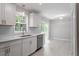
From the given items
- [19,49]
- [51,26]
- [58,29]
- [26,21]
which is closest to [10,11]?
[19,49]

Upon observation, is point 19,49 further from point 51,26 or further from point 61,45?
point 61,45

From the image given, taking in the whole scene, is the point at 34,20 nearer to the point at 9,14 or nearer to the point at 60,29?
the point at 60,29

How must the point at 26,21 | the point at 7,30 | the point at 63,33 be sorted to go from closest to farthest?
the point at 7,30 < the point at 26,21 < the point at 63,33

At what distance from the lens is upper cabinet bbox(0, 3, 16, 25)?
221 cm

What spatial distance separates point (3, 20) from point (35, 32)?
7.43 feet

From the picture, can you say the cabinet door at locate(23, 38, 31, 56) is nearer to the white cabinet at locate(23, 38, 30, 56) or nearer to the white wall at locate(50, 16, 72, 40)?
the white cabinet at locate(23, 38, 30, 56)

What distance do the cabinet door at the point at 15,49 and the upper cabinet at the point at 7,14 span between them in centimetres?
59

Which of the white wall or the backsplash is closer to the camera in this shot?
the backsplash

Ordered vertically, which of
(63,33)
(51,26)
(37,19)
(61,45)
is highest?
(37,19)

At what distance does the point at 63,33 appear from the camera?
4246 mm

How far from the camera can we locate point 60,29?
13.5ft

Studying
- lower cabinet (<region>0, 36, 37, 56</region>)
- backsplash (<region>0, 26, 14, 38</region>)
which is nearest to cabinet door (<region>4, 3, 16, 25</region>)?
backsplash (<region>0, 26, 14, 38</region>)

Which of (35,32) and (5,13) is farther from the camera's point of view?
(35,32)

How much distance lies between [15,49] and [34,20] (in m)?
2.00
